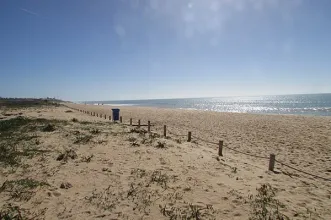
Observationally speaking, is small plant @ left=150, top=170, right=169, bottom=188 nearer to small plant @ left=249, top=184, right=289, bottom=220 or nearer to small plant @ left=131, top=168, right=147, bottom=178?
small plant @ left=131, top=168, right=147, bottom=178

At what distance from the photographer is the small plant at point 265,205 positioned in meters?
5.88

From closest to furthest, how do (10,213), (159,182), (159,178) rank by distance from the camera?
1. (10,213)
2. (159,182)
3. (159,178)

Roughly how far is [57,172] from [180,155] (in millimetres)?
5600

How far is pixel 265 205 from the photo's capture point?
21.2ft

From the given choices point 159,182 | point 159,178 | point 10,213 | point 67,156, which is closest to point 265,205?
point 159,182

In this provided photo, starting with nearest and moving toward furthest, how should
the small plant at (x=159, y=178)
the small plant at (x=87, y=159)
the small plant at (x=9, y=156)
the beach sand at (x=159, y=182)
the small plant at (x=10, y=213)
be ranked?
the small plant at (x=10, y=213), the beach sand at (x=159, y=182), the small plant at (x=159, y=178), the small plant at (x=9, y=156), the small plant at (x=87, y=159)

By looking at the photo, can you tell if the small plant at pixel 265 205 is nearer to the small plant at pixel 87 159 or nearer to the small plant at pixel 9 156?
the small plant at pixel 87 159

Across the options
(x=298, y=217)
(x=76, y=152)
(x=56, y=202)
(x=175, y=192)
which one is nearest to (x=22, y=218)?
(x=56, y=202)

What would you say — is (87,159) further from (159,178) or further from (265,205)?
(265,205)

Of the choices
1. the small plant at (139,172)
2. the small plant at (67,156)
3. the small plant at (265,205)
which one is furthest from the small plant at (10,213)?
the small plant at (265,205)

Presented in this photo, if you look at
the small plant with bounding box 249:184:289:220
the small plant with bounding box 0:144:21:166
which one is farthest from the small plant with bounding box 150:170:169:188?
the small plant with bounding box 0:144:21:166

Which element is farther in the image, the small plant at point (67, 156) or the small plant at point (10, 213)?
the small plant at point (67, 156)

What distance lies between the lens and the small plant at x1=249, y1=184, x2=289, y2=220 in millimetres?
5875

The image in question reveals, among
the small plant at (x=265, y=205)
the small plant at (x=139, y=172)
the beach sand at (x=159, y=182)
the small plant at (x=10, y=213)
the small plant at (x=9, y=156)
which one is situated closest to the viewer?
the small plant at (x=10, y=213)
